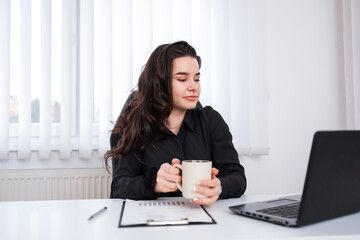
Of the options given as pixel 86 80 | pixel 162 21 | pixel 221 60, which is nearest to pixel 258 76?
pixel 221 60

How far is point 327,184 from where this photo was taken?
66 centimetres

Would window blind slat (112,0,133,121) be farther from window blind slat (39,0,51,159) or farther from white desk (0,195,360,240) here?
white desk (0,195,360,240)

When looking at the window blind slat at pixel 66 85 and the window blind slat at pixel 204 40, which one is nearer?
the window blind slat at pixel 66 85

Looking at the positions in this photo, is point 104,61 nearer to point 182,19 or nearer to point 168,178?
point 182,19

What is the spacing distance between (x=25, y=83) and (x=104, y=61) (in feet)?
1.73

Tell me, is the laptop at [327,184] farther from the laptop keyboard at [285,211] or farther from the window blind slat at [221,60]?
the window blind slat at [221,60]

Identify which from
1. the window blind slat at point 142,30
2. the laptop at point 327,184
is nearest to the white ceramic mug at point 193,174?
the laptop at point 327,184

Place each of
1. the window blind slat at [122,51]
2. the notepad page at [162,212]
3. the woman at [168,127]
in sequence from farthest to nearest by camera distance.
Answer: the window blind slat at [122,51], the woman at [168,127], the notepad page at [162,212]

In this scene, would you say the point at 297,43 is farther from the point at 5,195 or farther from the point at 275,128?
the point at 5,195

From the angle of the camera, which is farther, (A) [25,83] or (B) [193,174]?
(A) [25,83]

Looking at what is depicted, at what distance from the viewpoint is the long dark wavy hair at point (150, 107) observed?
1301 mm

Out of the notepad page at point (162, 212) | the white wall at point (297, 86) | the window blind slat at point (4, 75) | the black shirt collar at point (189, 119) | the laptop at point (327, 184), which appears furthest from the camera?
the white wall at point (297, 86)

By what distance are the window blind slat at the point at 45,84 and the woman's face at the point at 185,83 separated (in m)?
1.06

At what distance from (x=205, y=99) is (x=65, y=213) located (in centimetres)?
146
